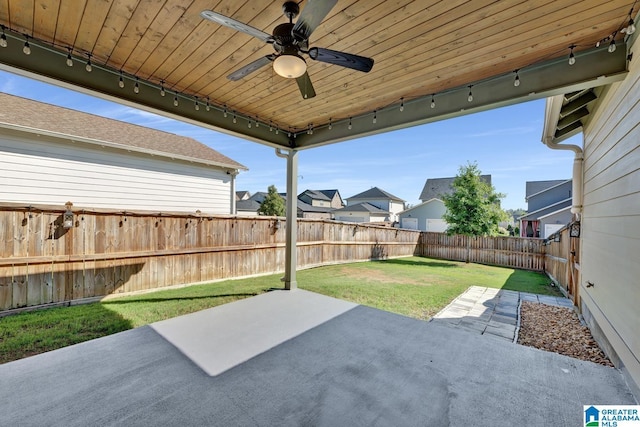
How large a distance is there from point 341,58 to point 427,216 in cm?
2081

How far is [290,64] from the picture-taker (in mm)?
2049

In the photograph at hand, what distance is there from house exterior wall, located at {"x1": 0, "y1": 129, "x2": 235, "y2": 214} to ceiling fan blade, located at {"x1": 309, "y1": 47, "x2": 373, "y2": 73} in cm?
622

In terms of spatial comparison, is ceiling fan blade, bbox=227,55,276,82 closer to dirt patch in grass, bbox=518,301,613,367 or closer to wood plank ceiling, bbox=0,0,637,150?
wood plank ceiling, bbox=0,0,637,150

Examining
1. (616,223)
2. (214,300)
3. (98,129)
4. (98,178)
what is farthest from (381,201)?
(616,223)

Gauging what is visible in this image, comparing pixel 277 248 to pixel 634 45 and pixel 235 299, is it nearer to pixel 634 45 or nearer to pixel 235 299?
pixel 235 299

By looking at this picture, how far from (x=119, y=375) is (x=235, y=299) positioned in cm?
236

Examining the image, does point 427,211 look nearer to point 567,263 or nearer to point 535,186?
point 535,186

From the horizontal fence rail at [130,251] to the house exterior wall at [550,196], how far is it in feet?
43.3

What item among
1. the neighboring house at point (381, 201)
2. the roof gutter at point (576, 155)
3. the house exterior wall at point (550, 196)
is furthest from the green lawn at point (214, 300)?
the neighboring house at point (381, 201)

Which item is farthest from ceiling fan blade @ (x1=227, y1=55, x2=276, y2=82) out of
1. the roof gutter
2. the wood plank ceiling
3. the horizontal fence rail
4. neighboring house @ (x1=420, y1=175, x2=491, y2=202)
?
neighboring house @ (x1=420, y1=175, x2=491, y2=202)

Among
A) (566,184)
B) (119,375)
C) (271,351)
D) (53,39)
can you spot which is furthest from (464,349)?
(566,184)

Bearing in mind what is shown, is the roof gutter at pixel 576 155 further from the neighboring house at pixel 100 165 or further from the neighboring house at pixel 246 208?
the neighboring house at pixel 246 208

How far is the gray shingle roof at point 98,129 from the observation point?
5.69 meters

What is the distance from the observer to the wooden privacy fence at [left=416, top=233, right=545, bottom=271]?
10.0 meters
